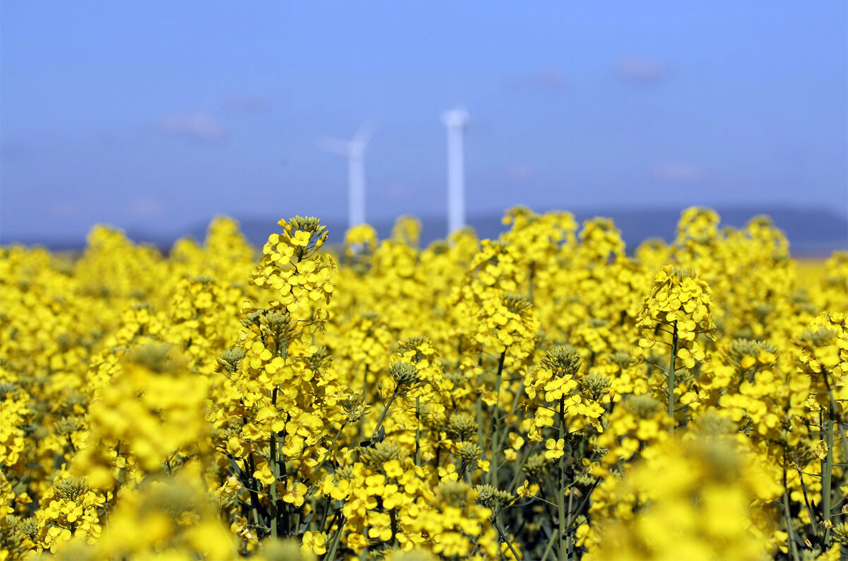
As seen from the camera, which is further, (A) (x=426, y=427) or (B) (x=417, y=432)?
(A) (x=426, y=427)

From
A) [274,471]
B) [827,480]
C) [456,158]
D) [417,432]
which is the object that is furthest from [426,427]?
[456,158]

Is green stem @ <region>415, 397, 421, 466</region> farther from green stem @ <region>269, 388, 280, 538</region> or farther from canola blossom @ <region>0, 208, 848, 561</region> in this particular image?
green stem @ <region>269, 388, 280, 538</region>

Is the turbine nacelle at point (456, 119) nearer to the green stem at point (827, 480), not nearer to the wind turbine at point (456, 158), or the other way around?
the wind turbine at point (456, 158)

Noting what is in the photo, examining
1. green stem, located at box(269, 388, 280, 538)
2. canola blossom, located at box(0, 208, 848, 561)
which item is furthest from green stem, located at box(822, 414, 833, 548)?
green stem, located at box(269, 388, 280, 538)

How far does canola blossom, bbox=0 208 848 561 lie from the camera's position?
214 centimetres

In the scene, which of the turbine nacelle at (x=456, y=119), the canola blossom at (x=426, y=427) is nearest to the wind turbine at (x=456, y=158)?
the turbine nacelle at (x=456, y=119)

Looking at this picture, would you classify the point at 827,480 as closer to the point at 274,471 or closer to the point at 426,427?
the point at 426,427

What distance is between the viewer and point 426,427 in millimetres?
4965

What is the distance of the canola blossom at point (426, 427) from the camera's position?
214 cm

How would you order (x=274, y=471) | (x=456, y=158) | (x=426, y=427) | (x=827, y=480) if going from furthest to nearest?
(x=456, y=158) → (x=426, y=427) → (x=827, y=480) → (x=274, y=471)

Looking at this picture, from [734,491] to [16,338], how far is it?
964 cm

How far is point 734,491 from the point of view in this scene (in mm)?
1844

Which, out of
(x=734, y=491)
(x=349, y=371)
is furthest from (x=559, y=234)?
(x=734, y=491)

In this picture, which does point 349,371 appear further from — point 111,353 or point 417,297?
point 417,297
